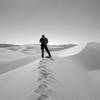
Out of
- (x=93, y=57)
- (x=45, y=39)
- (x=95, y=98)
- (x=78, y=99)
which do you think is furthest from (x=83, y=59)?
(x=78, y=99)

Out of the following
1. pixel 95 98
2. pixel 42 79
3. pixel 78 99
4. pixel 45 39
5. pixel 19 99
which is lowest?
pixel 95 98

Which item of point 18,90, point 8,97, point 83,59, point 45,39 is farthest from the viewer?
point 83,59

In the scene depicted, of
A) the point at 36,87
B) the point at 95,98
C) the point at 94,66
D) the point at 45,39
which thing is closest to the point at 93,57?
the point at 94,66

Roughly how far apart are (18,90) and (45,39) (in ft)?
24.3

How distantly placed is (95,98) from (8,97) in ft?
13.1

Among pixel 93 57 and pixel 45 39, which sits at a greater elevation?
pixel 45 39

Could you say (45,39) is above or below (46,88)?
above

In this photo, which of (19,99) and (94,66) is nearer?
(19,99)

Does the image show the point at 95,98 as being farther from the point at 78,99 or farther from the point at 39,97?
the point at 39,97

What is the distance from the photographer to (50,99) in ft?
12.4

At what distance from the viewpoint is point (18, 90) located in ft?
15.3

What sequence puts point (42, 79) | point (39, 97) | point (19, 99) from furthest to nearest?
point (42, 79) < point (19, 99) < point (39, 97)

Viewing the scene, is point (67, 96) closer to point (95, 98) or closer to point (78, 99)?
point (78, 99)

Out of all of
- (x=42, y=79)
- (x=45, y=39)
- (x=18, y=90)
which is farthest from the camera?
(x=45, y=39)
